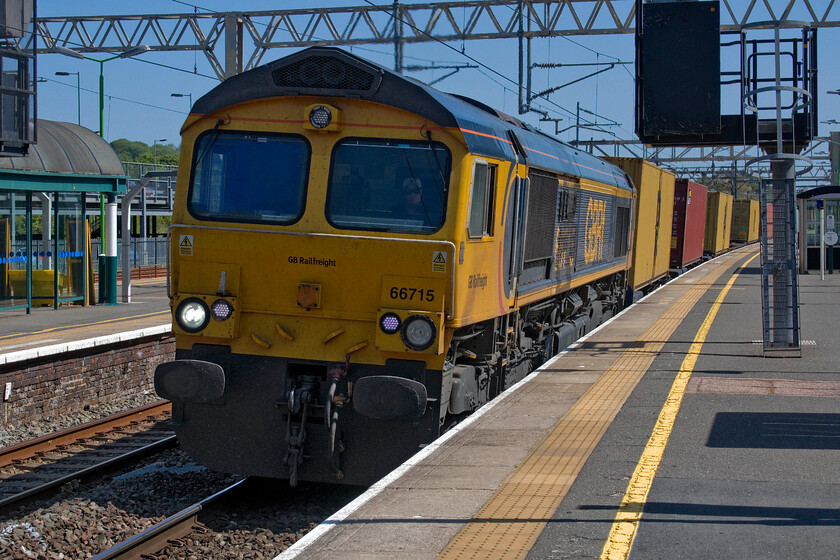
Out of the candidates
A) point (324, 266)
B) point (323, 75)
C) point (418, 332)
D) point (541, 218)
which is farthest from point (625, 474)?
point (541, 218)

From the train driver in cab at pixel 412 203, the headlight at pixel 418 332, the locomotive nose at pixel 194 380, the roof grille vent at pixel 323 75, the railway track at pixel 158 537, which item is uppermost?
the roof grille vent at pixel 323 75

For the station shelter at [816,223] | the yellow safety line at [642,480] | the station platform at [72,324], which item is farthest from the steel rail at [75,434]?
the station shelter at [816,223]

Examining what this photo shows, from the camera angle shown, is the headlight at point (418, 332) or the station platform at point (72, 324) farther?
the station platform at point (72, 324)

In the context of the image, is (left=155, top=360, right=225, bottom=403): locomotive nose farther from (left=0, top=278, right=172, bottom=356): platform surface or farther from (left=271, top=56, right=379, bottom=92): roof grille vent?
(left=0, top=278, right=172, bottom=356): platform surface

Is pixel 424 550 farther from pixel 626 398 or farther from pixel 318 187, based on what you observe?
pixel 626 398

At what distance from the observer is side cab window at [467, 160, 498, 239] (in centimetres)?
766

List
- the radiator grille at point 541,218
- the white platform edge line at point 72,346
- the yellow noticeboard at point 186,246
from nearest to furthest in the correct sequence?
the yellow noticeboard at point 186,246 < the radiator grille at point 541,218 < the white platform edge line at point 72,346

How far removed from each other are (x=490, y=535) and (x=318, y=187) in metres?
3.40

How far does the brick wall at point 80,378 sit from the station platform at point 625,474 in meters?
6.46

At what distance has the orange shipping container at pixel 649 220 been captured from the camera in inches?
834

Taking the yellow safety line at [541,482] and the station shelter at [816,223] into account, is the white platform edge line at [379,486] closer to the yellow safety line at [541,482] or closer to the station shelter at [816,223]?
the yellow safety line at [541,482]

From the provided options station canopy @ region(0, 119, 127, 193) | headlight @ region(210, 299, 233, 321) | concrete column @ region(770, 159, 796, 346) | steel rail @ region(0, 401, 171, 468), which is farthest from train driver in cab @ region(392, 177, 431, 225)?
station canopy @ region(0, 119, 127, 193)

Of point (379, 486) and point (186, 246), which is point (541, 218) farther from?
point (379, 486)

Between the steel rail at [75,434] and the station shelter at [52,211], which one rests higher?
the station shelter at [52,211]
